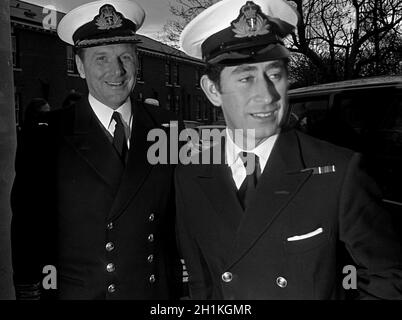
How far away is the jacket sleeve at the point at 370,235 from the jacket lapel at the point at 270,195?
0.42ft

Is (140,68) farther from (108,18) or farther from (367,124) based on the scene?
(367,124)

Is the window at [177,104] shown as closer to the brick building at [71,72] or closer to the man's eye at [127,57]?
the brick building at [71,72]

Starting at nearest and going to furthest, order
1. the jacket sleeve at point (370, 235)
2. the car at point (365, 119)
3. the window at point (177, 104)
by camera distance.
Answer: the jacket sleeve at point (370, 235)
the window at point (177, 104)
the car at point (365, 119)

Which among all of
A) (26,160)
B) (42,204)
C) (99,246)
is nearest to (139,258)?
(99,246)

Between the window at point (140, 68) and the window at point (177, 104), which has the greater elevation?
the window at point (140, 68)

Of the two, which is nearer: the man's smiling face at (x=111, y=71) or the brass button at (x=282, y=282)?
the brass button at (x=282, y=282)

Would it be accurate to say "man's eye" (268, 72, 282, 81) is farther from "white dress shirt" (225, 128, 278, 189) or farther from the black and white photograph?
"white dress shirt" (225, 128, 278, 189)

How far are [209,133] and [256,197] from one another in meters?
0.28

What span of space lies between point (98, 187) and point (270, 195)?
0.50 meters

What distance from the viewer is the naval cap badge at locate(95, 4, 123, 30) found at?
4.56 feet

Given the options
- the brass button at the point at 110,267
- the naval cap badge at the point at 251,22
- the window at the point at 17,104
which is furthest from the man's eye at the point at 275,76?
the window at the point at 17,104

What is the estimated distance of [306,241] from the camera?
120 cm

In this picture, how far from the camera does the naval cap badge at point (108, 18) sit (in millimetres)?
1389
